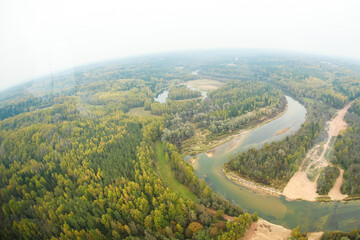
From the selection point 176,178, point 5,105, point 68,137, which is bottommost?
point 176,178

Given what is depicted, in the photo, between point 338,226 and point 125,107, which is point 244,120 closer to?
point 338,226

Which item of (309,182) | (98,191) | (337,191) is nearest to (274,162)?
(309,182)

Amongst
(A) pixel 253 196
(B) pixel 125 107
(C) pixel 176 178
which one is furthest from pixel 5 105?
(A) pixel 253 196

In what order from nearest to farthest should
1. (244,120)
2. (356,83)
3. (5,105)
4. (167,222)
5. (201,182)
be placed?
1. (167,222)
2. (201,182)
3. (244,120)
4. (5,105)
5. (356,83)

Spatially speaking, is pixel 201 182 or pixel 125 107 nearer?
pixel 201 182

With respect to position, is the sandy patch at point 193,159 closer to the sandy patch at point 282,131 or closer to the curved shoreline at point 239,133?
the curved shoreline at point 239,133

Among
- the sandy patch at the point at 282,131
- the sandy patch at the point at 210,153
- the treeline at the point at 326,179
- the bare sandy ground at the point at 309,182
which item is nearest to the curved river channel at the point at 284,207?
the bare sandy ground at the point at 309,182
